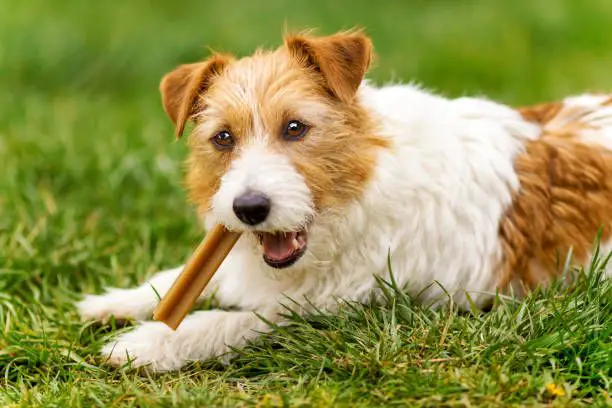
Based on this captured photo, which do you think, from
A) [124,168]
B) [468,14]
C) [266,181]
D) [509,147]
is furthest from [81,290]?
[468,14]

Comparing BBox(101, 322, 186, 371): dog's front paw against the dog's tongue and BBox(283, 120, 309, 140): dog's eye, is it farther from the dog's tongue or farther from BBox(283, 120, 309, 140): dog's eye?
BBox(283, 120, 309, 140): dog's eye

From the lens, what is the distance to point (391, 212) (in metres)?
4.32

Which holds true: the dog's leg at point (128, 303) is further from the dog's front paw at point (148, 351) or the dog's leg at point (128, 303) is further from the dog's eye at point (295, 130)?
the dog's eye at point (295, 130)

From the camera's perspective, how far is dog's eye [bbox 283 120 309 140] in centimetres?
410

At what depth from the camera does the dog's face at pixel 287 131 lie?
3.96 meters

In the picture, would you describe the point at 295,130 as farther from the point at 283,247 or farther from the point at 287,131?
the point at 283,247

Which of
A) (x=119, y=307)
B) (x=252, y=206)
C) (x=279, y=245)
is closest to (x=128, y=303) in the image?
(x=119, y=307)

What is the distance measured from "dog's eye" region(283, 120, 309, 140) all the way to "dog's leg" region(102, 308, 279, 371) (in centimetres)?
93

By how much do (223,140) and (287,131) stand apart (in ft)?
1.08

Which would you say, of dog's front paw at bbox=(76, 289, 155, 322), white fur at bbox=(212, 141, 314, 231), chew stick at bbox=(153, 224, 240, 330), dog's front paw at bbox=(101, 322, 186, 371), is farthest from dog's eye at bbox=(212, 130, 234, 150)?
dog's front paw at bbox=(76, 289, 155, 322)

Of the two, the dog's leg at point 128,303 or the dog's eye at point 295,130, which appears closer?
the dog's eye at point 295,130

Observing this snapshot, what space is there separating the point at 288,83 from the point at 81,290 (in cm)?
211

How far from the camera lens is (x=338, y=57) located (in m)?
4.23

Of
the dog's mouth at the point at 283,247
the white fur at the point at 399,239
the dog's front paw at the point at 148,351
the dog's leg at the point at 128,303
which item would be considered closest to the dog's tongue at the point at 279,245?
the dog's mouth at the point at 283,247
